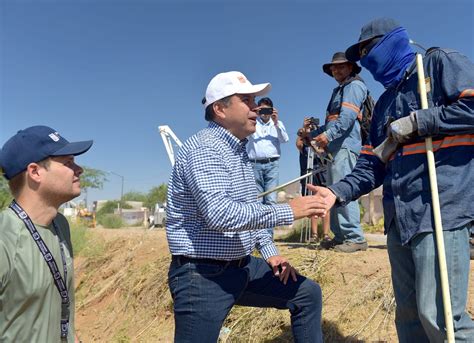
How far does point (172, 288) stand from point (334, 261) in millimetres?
2668

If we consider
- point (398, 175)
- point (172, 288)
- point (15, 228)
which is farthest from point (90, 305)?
point (398, 175)

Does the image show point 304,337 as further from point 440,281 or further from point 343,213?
point 343,213

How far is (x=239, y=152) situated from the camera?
2992 mm

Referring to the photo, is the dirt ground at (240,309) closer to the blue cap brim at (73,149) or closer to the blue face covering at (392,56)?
the blue face covering at (392,56)

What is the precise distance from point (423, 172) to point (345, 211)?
2.80 meters

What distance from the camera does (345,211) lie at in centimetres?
521

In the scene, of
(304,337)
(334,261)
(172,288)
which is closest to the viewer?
(172,288)

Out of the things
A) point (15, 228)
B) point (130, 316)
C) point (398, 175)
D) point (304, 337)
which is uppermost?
point (398, 175)

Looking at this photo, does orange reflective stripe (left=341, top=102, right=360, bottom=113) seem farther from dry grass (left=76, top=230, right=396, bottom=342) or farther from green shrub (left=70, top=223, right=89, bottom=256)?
green shrub (left=70, top=223, right=89, bottom=256)

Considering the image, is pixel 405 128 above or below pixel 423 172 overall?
above

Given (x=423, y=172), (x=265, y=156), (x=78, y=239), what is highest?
(x=265, y=156)

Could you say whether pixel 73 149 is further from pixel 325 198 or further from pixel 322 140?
pixel 322 140

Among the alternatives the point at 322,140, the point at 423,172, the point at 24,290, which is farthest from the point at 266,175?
the point at 24,290

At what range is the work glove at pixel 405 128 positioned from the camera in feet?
7.86
